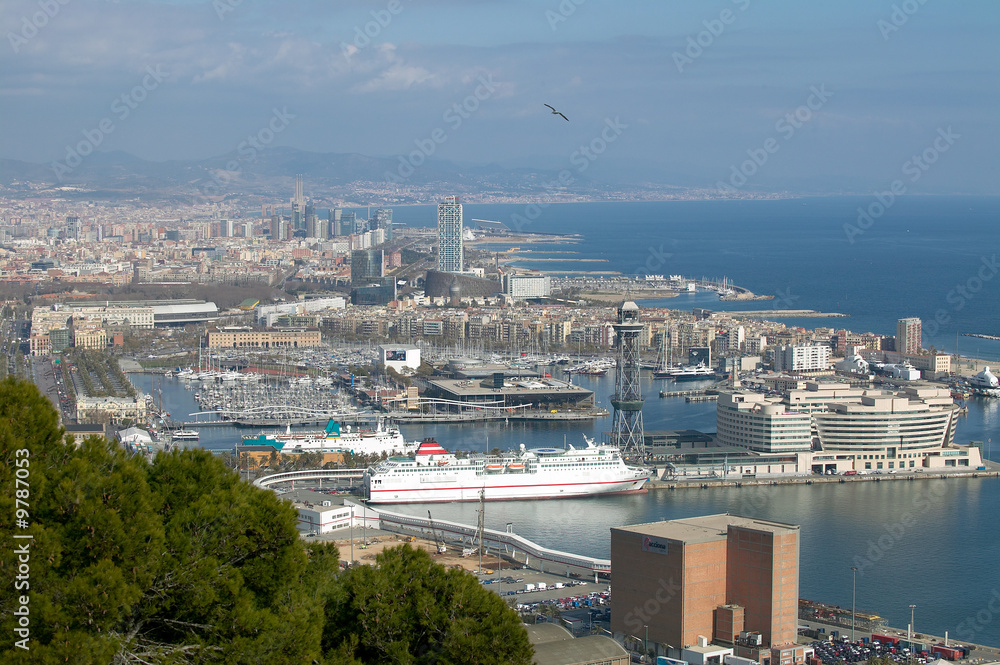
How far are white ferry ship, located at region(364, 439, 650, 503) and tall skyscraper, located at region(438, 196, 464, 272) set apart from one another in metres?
23.1

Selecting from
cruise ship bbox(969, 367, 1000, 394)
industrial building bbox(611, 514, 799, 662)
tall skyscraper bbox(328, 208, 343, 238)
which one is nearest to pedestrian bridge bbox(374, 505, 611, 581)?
industrial building bbox(611, 514, 799, 662)

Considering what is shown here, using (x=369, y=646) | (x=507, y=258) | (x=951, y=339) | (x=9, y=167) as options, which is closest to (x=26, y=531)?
(x=369, y=646)

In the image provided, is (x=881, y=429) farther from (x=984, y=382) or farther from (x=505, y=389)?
(x=505, y=389)

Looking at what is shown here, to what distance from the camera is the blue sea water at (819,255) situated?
29656 mm

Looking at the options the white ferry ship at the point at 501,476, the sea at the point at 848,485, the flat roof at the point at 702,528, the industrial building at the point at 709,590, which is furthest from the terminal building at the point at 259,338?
the industrial building at the point at 709,590

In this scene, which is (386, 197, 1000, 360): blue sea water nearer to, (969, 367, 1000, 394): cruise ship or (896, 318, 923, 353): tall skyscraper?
(896, 318, 923, 353): tall skyscraper

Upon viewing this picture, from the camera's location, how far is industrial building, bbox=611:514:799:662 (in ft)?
24.2

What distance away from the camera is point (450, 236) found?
3634 cm

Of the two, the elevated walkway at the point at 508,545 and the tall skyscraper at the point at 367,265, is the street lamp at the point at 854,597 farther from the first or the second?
the tall skyscraper at the point at 367,265

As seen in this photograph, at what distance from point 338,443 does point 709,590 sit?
775cm

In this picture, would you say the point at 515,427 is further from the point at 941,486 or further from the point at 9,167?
the point at 9,167

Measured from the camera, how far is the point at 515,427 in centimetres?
1706

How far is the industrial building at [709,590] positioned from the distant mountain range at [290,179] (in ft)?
187

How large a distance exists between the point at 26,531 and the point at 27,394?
1.27ft
